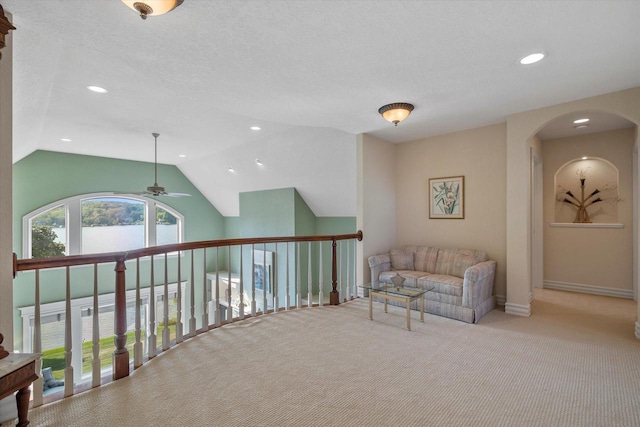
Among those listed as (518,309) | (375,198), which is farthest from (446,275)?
(375,198)

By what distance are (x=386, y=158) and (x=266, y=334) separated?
3.34 metres

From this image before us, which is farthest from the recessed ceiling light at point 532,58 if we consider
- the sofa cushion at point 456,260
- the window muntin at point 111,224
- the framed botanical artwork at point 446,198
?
the window muntin at point 111,224

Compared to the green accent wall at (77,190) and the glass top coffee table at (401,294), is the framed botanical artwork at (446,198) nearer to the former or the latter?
the glass top coffee table at (401,294)

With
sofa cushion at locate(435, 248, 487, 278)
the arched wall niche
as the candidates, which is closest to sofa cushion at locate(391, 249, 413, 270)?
sofa cushion at locate(435, 248, 487, 278)

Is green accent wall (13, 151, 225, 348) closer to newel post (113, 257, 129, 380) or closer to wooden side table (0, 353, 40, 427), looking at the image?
newel post (113, 257, 129, 380)

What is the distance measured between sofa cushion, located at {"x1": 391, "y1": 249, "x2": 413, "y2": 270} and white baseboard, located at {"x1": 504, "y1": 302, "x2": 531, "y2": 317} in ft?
4.22

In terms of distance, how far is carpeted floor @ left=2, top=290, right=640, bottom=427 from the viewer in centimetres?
179

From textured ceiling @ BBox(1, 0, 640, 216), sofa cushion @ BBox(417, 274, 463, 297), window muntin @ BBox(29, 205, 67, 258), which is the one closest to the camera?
textured ceiling @ BBox(1, 0, 640, 216)

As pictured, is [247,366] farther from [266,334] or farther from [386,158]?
[386,158]

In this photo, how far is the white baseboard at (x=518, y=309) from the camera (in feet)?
12.0

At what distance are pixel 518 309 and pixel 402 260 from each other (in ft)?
5.01

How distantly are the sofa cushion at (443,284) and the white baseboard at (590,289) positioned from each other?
2421 mm

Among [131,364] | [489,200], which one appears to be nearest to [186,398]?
[131,364]

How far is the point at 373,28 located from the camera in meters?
2.00
